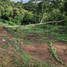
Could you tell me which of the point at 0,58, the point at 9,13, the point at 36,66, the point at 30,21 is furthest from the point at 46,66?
the point at 30,21

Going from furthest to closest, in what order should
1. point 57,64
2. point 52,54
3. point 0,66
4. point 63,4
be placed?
1. point 63,4
2. point 52,54
3. point 57,64
4. point 0,66

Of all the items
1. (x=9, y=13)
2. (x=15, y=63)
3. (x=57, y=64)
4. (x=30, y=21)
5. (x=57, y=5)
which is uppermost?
(x=57, y=5)

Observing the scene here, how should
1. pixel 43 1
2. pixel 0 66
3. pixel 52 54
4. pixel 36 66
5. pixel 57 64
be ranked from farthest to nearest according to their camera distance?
pixel 43 1
pixel 52 54
pixel 57 64
pixel 36 66
pixel 0 66

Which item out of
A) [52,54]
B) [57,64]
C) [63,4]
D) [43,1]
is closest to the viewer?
[57,64]

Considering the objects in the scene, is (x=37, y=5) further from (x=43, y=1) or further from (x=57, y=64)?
(x=57, y=64)

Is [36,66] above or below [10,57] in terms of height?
below

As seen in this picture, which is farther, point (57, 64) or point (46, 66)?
point (57, 64)

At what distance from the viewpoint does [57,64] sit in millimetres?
2766

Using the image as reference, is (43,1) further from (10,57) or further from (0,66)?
(0,66)

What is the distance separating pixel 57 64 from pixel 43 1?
5.35 m

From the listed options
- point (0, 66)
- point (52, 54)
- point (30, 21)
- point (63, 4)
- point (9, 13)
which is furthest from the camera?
point (30, 21)

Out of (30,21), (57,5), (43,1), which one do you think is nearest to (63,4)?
(57,5)

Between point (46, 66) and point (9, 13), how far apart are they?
7.70 meters

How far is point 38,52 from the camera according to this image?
357 centimetres
